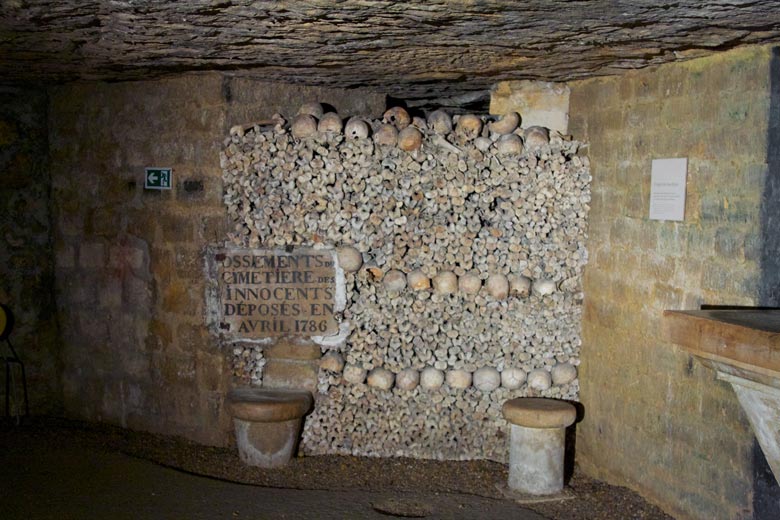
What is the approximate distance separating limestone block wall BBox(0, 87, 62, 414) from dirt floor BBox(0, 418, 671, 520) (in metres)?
0.75

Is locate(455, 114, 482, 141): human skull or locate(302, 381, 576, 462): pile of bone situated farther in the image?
locate(302, 381, 576, 462): pile of bone

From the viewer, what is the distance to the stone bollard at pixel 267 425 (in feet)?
17.5

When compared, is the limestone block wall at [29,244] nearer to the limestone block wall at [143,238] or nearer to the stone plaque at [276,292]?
the limestone block wall at [143,238]

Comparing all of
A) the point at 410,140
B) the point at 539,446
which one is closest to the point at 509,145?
the point at 410,140

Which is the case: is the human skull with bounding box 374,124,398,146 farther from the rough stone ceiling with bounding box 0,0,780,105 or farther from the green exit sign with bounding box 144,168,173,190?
the green exit sign with bounding box 144,168,173,190

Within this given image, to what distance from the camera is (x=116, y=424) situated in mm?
6441

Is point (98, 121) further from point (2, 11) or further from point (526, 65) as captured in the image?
point (526, 65)

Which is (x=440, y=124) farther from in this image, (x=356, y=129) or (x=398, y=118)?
(x=356, y=129)

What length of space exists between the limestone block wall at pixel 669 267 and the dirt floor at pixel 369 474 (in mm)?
226

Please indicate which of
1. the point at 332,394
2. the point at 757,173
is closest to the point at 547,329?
the point at 332,394

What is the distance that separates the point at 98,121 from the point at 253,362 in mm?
2246

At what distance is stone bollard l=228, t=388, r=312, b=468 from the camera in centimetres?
532

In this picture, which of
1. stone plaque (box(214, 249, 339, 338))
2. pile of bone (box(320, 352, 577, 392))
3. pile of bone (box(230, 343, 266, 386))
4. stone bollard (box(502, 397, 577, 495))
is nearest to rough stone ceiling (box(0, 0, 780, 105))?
stone plaque (box(214, 249, 339, 338))

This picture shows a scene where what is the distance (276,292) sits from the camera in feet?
18.5
